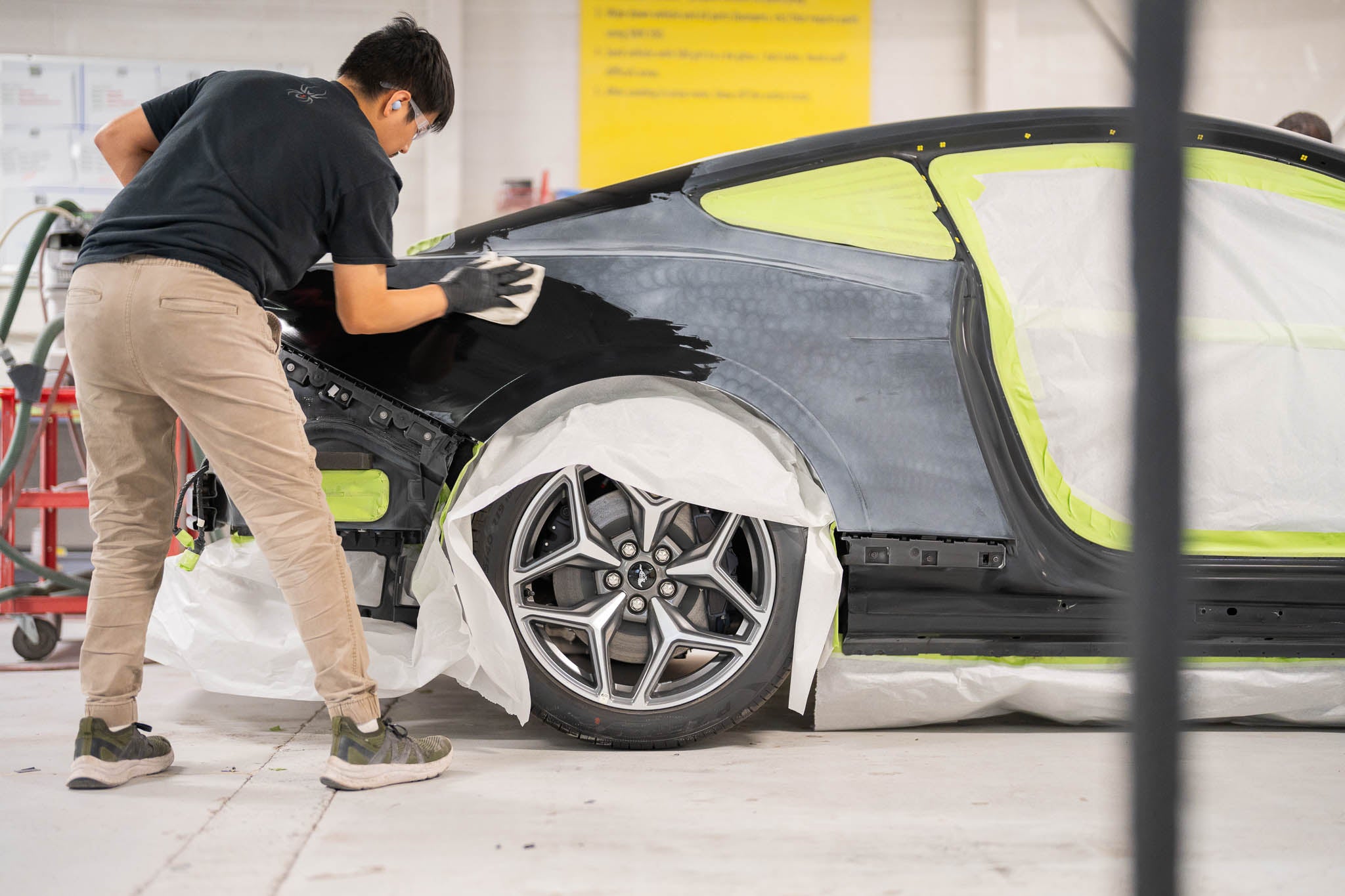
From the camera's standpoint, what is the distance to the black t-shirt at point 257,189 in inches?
68.7

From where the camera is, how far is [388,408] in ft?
6.59

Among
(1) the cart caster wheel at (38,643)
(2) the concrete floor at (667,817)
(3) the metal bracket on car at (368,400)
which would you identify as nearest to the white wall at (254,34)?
(1) the cart caster wheel at (38,643)

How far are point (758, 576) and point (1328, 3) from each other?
6605 millimetres

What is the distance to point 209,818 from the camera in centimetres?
163

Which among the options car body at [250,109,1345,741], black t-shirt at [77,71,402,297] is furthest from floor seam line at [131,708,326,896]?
black t-shirt at [77,71,402,297]

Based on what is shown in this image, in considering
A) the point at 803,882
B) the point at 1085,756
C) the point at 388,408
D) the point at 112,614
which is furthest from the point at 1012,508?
the point at 112,614

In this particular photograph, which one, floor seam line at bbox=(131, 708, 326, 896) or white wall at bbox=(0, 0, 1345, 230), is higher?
white wall at bbox=(0, 0, 1345, 230)

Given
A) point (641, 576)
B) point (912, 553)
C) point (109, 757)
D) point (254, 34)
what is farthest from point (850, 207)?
point (254, 34)

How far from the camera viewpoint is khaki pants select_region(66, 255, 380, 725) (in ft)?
5.65

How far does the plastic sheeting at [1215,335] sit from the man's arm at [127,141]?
163cm

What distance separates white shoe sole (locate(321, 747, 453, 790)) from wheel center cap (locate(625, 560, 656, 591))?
0.53 meters

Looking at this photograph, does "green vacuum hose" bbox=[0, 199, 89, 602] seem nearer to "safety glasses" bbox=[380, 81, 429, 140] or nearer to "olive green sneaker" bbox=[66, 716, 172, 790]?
"olive green sneaker" bbox=[66, 716, 172, 790]

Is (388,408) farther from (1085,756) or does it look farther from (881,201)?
(1085,756)

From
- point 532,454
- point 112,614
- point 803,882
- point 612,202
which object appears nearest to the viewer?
point 803,882
